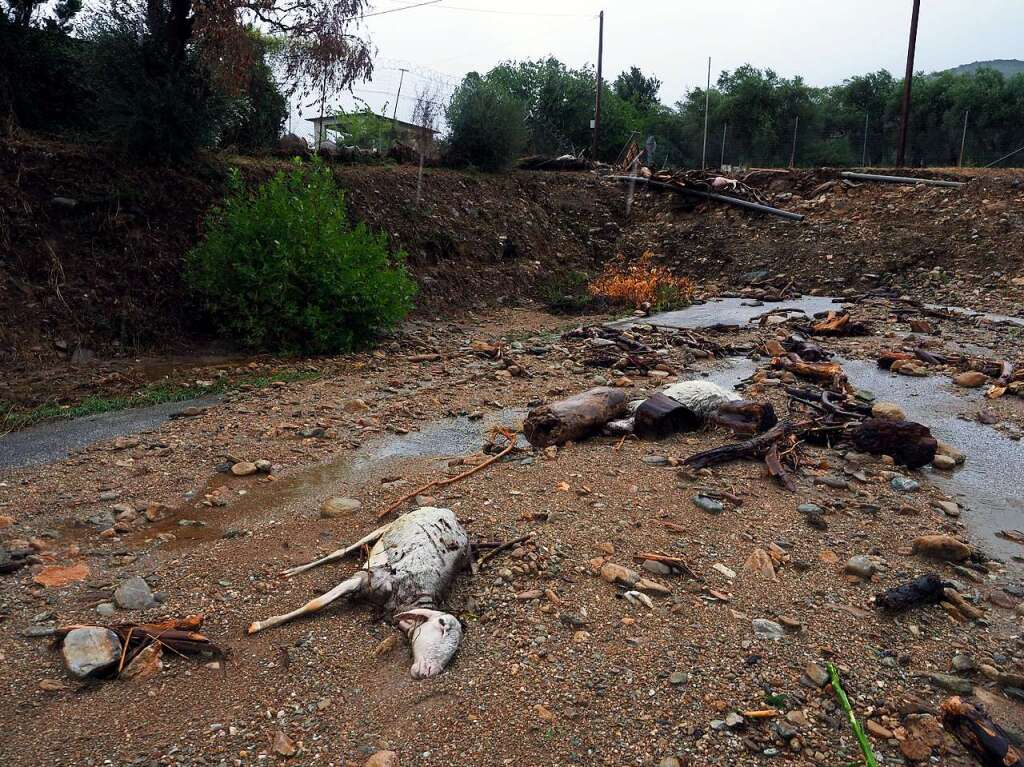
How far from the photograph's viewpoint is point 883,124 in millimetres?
29547

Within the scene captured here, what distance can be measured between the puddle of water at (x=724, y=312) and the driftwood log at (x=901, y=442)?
5.02m

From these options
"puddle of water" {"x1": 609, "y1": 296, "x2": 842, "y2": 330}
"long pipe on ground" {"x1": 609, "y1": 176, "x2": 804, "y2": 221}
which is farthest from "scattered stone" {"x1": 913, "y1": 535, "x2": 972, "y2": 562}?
"long pipe on ground" {"x1": 609, "y1": 176, "x2": 804, "y2": 221}

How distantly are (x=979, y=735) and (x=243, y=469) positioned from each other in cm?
372

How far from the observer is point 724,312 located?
10656 millimetres

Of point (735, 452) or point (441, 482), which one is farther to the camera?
point (735, 452)

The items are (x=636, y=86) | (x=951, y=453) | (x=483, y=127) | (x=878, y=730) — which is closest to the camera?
(x=878, y=730)

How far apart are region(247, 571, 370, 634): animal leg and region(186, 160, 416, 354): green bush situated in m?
5.03

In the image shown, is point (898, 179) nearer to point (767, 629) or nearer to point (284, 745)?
point (767, 629)

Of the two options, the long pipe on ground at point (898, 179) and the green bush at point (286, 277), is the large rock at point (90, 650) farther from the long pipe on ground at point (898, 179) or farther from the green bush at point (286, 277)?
the long pipe on ground at point (898, 179)

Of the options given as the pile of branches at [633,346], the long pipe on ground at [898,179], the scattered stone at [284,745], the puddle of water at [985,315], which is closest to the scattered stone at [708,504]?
the scattered stone at [284,745]

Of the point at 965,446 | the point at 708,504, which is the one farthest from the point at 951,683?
the point at 965,446

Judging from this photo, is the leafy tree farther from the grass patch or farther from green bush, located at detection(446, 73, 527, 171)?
the grass patch

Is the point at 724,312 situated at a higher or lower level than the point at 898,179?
lower

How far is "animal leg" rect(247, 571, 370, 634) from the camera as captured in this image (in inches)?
103
